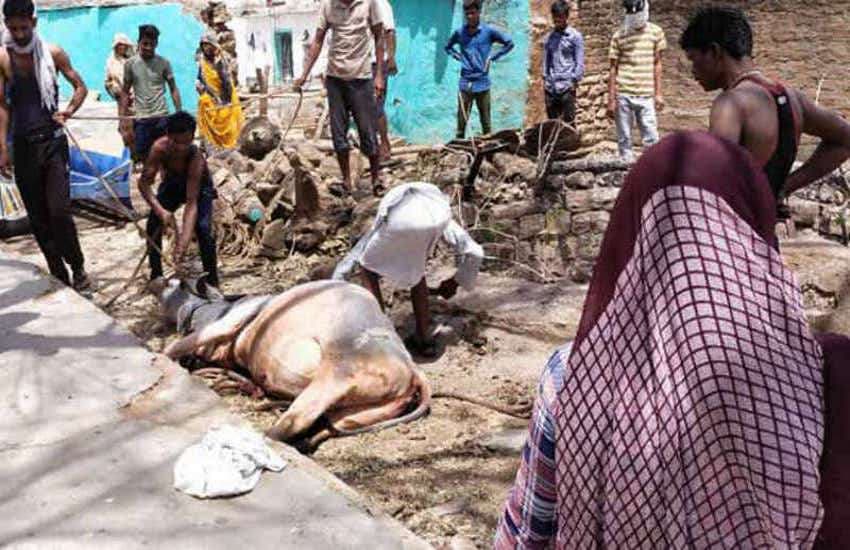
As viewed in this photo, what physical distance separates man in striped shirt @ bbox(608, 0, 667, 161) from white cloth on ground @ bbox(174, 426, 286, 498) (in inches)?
227

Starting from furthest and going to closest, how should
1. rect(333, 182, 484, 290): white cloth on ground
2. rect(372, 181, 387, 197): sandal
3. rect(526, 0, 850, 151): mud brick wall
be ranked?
rect(526, 0, 850, 151): mud brick wall → rect(372, 181, 387, 197): sandal → rect(333, 182, 484, 290): white cloth on ground

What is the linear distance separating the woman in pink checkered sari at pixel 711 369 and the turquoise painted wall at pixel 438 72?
11.2m

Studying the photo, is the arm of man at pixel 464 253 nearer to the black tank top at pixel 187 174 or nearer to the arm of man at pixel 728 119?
the black tank top at pixel 187 174

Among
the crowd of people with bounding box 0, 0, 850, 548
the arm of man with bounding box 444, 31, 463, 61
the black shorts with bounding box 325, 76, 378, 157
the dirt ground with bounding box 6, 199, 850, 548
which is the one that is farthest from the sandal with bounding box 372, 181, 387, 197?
the crowd of people with bounding box 0, 0, 850, 548

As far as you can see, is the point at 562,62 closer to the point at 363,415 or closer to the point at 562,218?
the point at 562,218

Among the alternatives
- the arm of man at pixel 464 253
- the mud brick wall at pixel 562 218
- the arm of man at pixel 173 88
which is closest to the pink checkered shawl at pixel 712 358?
the arm of man at pixel 464 253

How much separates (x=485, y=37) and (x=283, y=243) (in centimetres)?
340

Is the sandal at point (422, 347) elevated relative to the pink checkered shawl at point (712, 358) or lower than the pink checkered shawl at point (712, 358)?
lower

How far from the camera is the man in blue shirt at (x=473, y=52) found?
9859 millimetres

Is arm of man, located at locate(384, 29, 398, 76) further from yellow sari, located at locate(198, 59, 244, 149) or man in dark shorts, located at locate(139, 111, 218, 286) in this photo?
yellow sari, located at locate(198, 59, 244, 149)

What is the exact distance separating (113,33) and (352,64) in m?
11.2

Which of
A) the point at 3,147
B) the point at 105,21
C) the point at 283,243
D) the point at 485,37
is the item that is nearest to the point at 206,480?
the point at 3,147

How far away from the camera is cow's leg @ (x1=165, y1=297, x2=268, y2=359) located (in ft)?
16.2

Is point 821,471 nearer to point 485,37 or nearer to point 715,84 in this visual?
point 715,84
